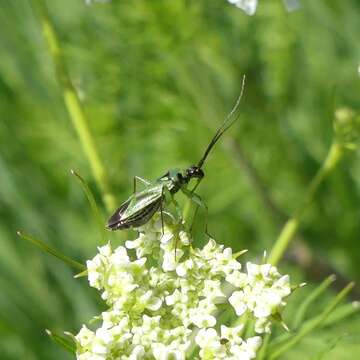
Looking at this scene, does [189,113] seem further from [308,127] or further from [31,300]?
[31,300]

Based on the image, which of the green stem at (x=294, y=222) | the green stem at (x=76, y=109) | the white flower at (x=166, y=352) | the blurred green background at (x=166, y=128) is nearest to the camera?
the white flower at (x=166, y=352)

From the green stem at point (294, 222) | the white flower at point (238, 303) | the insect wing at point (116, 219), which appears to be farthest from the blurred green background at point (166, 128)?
the white flower at point (238, 303)

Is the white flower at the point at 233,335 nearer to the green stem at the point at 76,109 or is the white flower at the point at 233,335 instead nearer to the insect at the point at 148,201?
the insect at the point at 148,201

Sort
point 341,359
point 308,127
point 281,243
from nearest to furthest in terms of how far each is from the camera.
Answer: point 281,243
point 341,359
point 308,127

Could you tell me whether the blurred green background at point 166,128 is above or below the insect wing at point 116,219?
above

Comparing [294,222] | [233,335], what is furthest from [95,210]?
[294,222]

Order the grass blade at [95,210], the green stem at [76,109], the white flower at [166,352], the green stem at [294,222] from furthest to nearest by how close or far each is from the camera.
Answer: the green stem at [76,109] < the green stem at [294,222] < the grass blade at [95,210] < the white flower at [166,352]

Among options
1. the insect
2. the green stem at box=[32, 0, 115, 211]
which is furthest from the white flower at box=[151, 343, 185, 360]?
the green stem at box=[32, 0, 115, 211]

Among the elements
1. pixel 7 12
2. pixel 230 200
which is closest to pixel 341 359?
pixel 230 200
